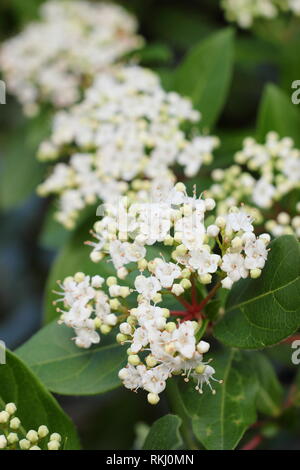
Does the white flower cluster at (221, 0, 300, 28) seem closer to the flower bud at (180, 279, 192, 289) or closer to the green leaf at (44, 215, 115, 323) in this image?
the green leaf at (44, 215, 115, 323)

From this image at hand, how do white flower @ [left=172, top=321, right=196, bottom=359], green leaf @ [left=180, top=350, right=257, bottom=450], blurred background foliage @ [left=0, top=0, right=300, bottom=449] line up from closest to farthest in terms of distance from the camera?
white flower @ [left=172, top=321, right=196, bottom=359] → green leaf @ [left=180, top=350, right=257, bottom=450] → blurred background foliage @ [left=0, top=0, right=300, bottom=449]

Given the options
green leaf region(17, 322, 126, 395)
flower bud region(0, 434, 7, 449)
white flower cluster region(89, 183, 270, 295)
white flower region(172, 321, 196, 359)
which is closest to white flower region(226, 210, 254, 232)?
white flower cluster region(89, 183, 270, 295)

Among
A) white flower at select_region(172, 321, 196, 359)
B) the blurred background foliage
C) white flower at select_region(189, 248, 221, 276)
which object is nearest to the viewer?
white flower at select_region(172, 321, 196, 359)

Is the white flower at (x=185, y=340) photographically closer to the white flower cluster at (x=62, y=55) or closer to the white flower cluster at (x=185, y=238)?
the white flower cluster at (x=185, y=238)

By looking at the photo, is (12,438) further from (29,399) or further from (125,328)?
(125,328)

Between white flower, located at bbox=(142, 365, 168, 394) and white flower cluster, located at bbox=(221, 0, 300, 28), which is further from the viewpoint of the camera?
white flower cluster, located at bbox=(221, 0, 300, 28)

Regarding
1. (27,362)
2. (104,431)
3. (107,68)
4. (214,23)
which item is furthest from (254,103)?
(27,362)

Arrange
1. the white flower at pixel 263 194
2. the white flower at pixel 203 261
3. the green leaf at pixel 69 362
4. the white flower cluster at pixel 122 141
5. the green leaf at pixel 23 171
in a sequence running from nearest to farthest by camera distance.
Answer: the white flower at pixel 203 261, the green leaf at pixel 69 362, the white flower at pixel 263 194, the white flower cluster at pixel 122 141, the green leaf at pixel 23 171

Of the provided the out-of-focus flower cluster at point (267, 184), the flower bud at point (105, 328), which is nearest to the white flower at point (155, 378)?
the flower bud at point (105, 328)
